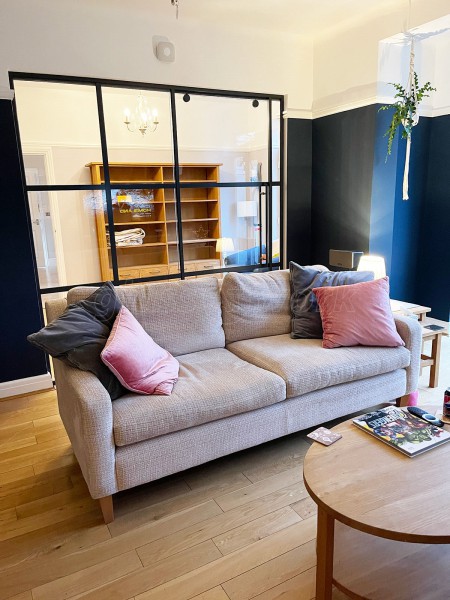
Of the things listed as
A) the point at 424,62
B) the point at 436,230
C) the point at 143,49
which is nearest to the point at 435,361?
the point at 436,230

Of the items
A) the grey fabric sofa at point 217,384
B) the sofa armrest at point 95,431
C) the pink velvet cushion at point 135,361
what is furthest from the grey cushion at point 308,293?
the sofa armrest at point 95,431

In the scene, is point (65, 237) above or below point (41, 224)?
below

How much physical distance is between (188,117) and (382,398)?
109 inches

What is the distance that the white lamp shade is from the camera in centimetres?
417

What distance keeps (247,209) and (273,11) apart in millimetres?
1623

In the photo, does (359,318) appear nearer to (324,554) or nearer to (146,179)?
(324,554)

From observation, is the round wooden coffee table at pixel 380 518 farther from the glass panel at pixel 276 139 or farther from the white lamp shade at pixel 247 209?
the glass panel at pixel 276 139

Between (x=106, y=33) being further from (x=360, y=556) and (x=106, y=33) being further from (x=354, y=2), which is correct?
(x=360, y=556)

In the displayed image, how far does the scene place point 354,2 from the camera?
10.8ft

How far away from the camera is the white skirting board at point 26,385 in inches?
129

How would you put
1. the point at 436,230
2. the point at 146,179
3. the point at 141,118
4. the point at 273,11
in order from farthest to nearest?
the point at 436,230
the point at 146,179
the point at 141,118
the point at 273,11

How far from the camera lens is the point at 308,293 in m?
2.87

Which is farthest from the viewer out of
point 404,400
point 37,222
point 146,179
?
point 146,179

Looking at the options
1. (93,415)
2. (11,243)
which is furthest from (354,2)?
(93,415)
